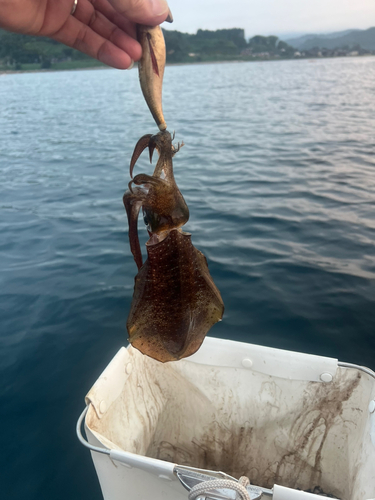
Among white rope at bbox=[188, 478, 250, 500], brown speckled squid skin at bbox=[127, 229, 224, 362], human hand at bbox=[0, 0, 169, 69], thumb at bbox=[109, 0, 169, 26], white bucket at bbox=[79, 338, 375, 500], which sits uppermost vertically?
human hand at bbox=[0, 0, 169, 69]

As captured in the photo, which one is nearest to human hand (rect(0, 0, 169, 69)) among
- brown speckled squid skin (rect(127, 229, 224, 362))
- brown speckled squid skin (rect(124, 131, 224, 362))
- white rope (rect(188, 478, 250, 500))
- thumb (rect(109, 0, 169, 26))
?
thumb (rect(109, 0, 169, 26))

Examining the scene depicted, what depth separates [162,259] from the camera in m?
1.71

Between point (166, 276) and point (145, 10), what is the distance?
1127 mm

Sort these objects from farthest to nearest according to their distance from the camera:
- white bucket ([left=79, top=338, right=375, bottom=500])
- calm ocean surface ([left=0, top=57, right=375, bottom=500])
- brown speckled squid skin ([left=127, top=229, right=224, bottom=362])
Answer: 1. calm ocean surface ([left=0, top=57, right=375, bottom=500])
2. white bucket ([left=79, top=338, right=375, bottom=500])
3. brown speckled squid skin ([left=127, top=229, right=224, bottom=362])

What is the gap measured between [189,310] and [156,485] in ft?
4.53

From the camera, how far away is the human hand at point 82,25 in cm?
229

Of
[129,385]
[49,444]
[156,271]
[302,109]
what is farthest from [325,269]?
[302,109]

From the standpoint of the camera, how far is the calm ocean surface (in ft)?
13.4

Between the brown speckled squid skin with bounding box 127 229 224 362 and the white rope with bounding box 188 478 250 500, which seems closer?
the brown speckled squid skin with bounding box 127 229 224 362

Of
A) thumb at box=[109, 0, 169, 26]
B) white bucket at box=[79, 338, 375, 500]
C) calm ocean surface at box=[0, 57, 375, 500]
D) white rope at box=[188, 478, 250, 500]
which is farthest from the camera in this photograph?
calm ocean surface at box=[0, 57, 375, 500]

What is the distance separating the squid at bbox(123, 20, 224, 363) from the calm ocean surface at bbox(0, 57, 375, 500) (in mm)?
2406

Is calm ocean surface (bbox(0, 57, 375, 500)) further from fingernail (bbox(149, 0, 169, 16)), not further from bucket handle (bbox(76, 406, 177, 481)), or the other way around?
fingernail (bbox(149, 0, 169, 16))

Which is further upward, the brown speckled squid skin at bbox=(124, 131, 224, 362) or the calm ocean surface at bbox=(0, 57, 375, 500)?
the brown speckled squid skin at bbox=(124, 131, 224, 362)

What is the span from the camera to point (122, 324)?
17.3ft
